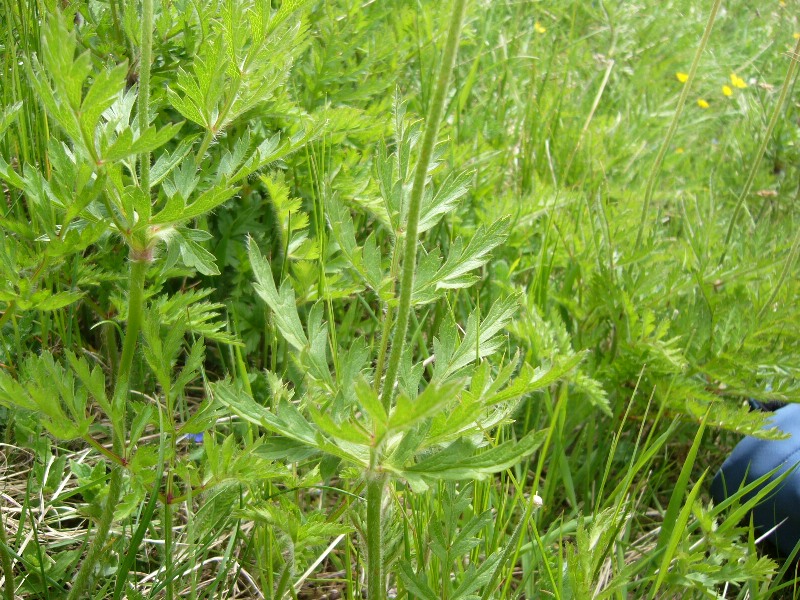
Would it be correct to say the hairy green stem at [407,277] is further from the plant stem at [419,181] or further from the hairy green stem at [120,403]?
the hairy green stem at [120,403]

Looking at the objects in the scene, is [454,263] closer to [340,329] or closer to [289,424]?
[289,424]

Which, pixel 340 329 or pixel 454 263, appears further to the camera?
pixel 340 329

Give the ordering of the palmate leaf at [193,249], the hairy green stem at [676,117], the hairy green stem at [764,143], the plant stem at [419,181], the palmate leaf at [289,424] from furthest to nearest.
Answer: the hairy green stem at [764,143] < the hairy green stem at [676,117] < the palmate leaf at [193,249] < the palmate leaf at [289,424] < the plant stem at [419,181]

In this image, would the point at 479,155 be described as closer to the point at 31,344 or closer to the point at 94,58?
the point at 94,58

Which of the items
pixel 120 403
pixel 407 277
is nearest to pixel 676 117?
pixel 407 277

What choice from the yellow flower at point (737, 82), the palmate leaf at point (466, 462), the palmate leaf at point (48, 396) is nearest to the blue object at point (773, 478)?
the palmate leaf at point (466, 462)

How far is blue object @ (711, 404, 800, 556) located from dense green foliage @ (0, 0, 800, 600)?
0.26 feet

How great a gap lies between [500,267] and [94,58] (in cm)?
118

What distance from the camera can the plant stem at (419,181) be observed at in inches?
34.1

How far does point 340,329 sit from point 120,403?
79 centimetres

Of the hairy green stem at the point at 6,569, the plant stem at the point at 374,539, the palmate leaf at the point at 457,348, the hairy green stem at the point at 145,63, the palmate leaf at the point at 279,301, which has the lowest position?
the hairy green stem at the point at 6,569

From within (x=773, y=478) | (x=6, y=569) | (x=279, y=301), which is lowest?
(x=773, y=478)

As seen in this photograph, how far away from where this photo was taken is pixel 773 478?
1865mm

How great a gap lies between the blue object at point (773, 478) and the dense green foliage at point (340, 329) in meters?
0.08
